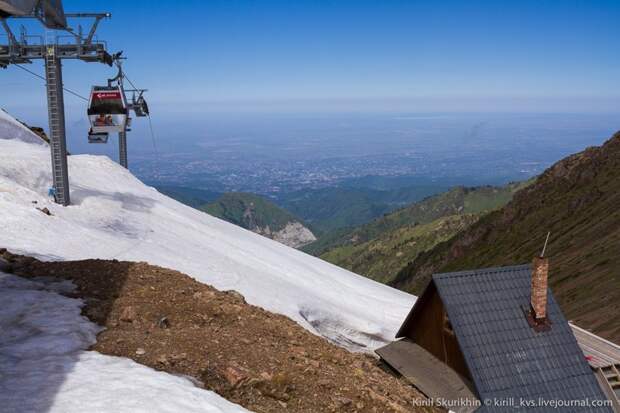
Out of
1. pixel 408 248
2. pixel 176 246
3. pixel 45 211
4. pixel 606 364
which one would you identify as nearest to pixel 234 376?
pixel 606 364

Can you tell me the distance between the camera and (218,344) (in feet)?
38.7

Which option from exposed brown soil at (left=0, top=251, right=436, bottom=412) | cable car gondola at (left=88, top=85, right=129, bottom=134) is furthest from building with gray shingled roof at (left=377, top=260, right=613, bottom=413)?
cable car gondola at (left=88, top=85, right=129, bottom=134)

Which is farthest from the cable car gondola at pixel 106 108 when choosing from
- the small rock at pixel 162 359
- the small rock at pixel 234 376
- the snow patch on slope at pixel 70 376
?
the small rock at pixel 234 376

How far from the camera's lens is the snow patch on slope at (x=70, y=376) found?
28.7 feet

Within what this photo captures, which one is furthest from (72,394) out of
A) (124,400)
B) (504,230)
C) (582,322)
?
(504,230)

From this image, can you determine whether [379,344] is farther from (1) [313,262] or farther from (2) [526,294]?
(1) [313,262]

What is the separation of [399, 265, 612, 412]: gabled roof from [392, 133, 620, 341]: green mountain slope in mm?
17147

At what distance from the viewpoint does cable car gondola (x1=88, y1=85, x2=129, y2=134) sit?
26859 mm

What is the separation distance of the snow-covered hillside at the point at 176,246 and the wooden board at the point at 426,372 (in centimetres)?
246

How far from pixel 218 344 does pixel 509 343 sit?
10825mm

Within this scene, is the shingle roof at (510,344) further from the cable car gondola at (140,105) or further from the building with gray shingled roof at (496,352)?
the cable car gondola at (140,105)

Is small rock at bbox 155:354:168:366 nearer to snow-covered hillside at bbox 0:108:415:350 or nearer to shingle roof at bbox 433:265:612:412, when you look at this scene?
snow-covered hillside at bbox 0:108:415:350

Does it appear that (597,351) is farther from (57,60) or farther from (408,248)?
(408,248)

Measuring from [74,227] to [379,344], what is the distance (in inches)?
559
